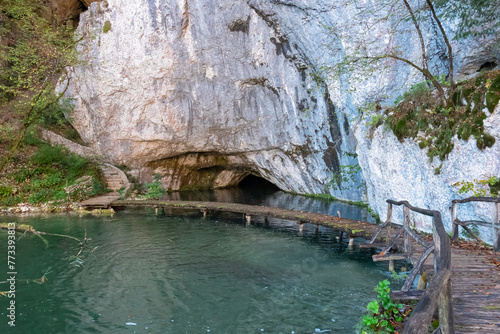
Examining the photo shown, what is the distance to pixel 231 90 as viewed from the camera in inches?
830

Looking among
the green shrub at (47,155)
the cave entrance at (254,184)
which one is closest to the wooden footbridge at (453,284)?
the green shrub at (47,155)

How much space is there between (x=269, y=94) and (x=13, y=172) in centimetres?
1529

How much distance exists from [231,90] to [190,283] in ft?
50.4

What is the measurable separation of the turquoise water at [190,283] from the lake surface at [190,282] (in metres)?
0.02

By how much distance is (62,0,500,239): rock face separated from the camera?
15.3 metres

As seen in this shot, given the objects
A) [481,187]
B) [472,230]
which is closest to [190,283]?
[472,230]

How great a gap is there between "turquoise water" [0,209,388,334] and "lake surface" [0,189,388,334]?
21 millimetres

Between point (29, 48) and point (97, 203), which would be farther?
point (97, 203)

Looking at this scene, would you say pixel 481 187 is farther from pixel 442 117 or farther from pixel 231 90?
pixel 231 90

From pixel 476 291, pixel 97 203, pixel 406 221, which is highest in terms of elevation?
pixel 406 221

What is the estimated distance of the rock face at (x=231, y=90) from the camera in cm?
1534

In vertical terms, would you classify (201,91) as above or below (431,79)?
above

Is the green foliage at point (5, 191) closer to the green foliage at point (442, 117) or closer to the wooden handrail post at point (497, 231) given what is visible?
the green foliage at point (442, 117)

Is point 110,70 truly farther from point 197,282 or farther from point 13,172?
point 197,282
